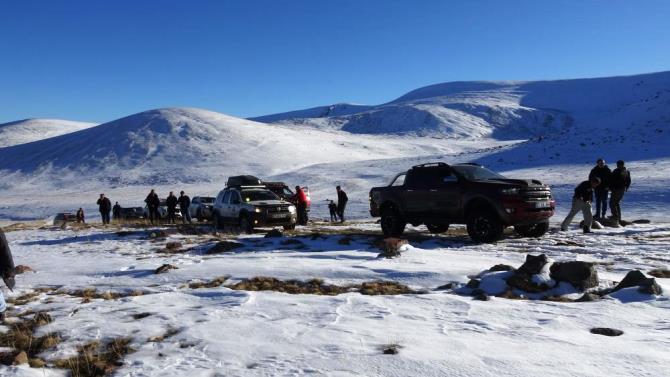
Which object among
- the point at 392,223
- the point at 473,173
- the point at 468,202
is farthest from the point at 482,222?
the point at 392,223

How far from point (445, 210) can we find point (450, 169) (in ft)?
3.34

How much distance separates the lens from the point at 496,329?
6.02 meters

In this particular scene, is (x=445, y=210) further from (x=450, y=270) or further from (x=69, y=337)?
(x=69, y=337)

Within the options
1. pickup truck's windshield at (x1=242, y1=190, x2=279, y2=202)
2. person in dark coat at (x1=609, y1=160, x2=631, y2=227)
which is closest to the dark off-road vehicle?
person in dark coat at (x1=609, y1=160, x2=631, y2=227)

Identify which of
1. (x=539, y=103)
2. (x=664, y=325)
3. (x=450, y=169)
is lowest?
(x=664, y=325)

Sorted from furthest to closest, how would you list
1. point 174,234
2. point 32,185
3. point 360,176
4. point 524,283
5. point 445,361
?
point 32,185, point 360,176, point 174,234, point 524,283, point 445,361

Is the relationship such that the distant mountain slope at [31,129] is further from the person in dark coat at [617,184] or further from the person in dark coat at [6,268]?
the person in dark coat at [6,268]

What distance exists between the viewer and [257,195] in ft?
61.0

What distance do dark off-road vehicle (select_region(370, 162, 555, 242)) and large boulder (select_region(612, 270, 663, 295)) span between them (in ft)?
15.7

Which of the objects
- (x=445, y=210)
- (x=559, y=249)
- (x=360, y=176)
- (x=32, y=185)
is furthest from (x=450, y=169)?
(x=32, y=185)

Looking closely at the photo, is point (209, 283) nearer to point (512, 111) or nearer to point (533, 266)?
point (533, 266)

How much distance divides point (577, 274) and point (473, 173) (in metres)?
5.91

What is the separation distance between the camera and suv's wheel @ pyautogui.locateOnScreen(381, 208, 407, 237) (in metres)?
14.6

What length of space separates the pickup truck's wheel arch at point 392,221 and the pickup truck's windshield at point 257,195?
195 inches
